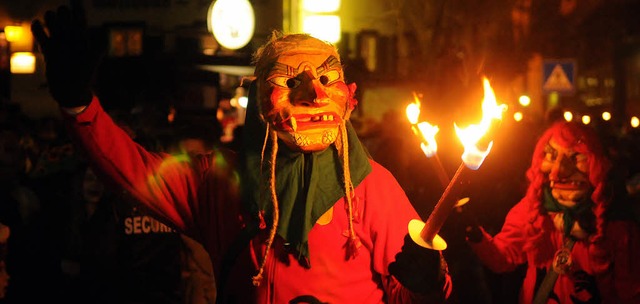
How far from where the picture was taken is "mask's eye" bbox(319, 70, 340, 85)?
11.9 ft

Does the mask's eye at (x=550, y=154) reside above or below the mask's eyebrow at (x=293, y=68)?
below

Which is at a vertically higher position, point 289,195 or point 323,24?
point 323,24

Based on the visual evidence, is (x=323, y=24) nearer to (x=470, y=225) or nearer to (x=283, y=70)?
(x=470, y=225)

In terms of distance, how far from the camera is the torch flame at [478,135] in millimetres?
2039

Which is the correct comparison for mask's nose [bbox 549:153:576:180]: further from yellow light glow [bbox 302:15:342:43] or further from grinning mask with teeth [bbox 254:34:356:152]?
yellow light glow [bbox 302:15:342:43]

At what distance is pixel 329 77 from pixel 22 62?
16.5 metres

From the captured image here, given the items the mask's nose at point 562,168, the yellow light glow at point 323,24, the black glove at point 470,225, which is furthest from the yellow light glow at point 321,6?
the black glove at point 470,225

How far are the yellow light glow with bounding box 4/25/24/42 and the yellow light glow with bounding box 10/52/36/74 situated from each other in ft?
1.81

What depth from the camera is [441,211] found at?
2.24 meters

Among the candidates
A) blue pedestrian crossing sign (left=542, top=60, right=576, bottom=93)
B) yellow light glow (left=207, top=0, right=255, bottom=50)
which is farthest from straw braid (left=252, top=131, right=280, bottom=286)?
blue pedestrian crossing sign (left=542, top=60, right=576, bottom=93)

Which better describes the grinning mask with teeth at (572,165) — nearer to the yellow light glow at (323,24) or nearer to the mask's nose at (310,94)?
the mask's nose at (310,94)

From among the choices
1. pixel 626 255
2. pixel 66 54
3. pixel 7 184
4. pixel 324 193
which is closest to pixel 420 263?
pixel 324 193

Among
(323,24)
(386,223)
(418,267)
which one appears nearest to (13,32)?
(323,24)

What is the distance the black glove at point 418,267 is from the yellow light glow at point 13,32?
59.4 feet
